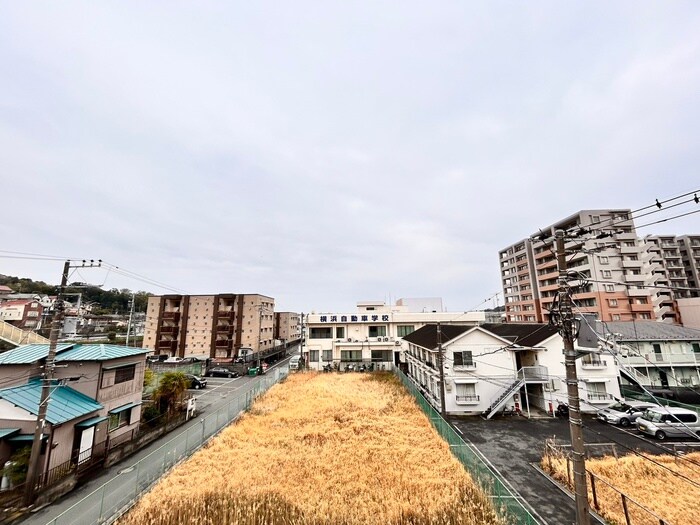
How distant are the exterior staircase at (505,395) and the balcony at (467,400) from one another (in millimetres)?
1046

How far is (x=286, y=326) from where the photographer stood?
2719 inches

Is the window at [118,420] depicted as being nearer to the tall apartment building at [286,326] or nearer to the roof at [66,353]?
the roof at [66,353]

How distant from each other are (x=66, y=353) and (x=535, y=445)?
86.4 feet

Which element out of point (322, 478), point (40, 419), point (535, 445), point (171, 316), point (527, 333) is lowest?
point (535, 445)

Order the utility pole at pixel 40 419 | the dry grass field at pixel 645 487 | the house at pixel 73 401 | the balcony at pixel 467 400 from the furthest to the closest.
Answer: the balcony at pixel 467 400, the house at pixel 73 401, the utility pole at pixel 40 419, the dry grass field at pixel 645 487

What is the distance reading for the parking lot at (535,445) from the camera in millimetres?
11619

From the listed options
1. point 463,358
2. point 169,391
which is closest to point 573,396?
point 463,358

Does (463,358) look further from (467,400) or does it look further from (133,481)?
(133,481)

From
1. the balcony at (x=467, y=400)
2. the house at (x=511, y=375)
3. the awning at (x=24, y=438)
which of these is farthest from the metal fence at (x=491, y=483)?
the awning at (x=24, y=438)

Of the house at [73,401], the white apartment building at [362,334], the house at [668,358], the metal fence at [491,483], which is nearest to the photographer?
the metal fence at [491,483]

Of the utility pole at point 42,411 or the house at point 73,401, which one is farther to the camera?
the house at point 73,401

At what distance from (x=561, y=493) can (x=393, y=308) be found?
36.7 metres

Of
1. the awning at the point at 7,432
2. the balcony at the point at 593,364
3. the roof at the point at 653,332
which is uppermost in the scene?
the roof at the point at 653,332

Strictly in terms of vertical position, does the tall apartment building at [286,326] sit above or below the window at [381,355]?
above
